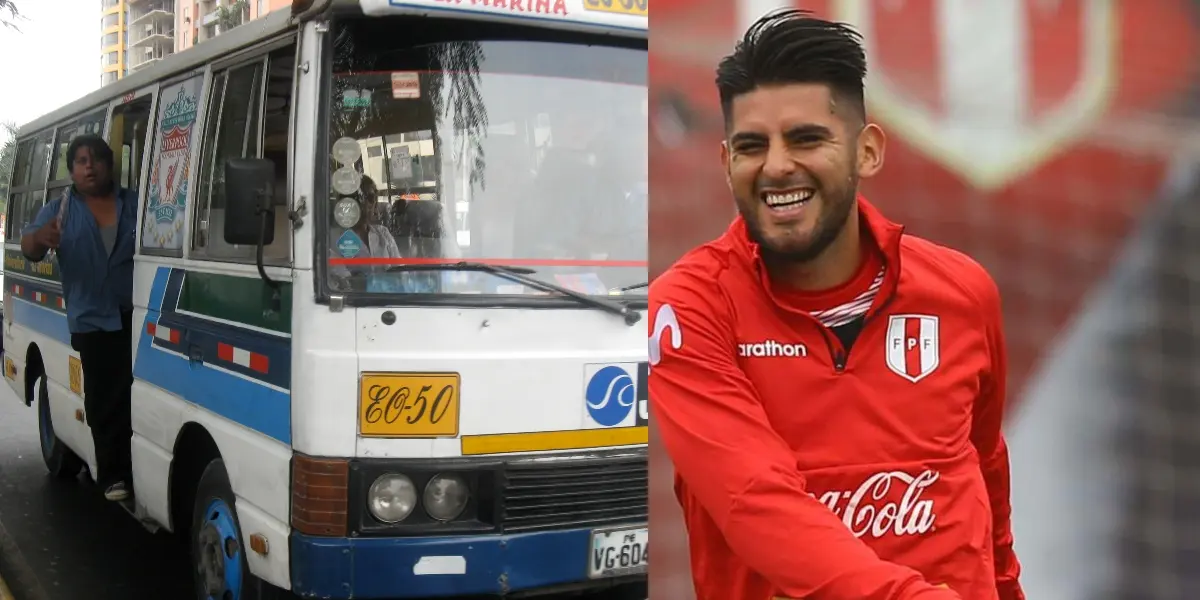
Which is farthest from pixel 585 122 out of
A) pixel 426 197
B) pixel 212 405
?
pixel 212 405

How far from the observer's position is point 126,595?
535cm

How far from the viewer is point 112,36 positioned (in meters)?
113

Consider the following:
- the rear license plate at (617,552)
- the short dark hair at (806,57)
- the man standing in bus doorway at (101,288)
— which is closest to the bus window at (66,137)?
the man standing in bus doorway at (101,288)

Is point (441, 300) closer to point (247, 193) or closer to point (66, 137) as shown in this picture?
point (247, 193)

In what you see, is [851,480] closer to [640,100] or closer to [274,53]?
[640,100]

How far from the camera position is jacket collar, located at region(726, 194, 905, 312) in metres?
1.75

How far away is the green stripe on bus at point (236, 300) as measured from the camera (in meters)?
3.76

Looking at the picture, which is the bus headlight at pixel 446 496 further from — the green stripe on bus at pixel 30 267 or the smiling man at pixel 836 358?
the green stripe on bus at pixel 30 267

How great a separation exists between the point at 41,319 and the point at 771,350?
6982 mm

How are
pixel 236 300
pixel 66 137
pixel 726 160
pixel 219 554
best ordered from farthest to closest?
pixel 66 137, pixel 219 554, pixel 236 300, pixel 726 160

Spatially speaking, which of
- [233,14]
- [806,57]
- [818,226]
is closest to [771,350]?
[818,226]

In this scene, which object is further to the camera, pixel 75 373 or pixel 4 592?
pixel 75 373

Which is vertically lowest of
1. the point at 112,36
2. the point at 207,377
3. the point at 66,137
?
the point at 207,377

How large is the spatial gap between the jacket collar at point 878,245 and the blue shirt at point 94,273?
4816 millimetres
